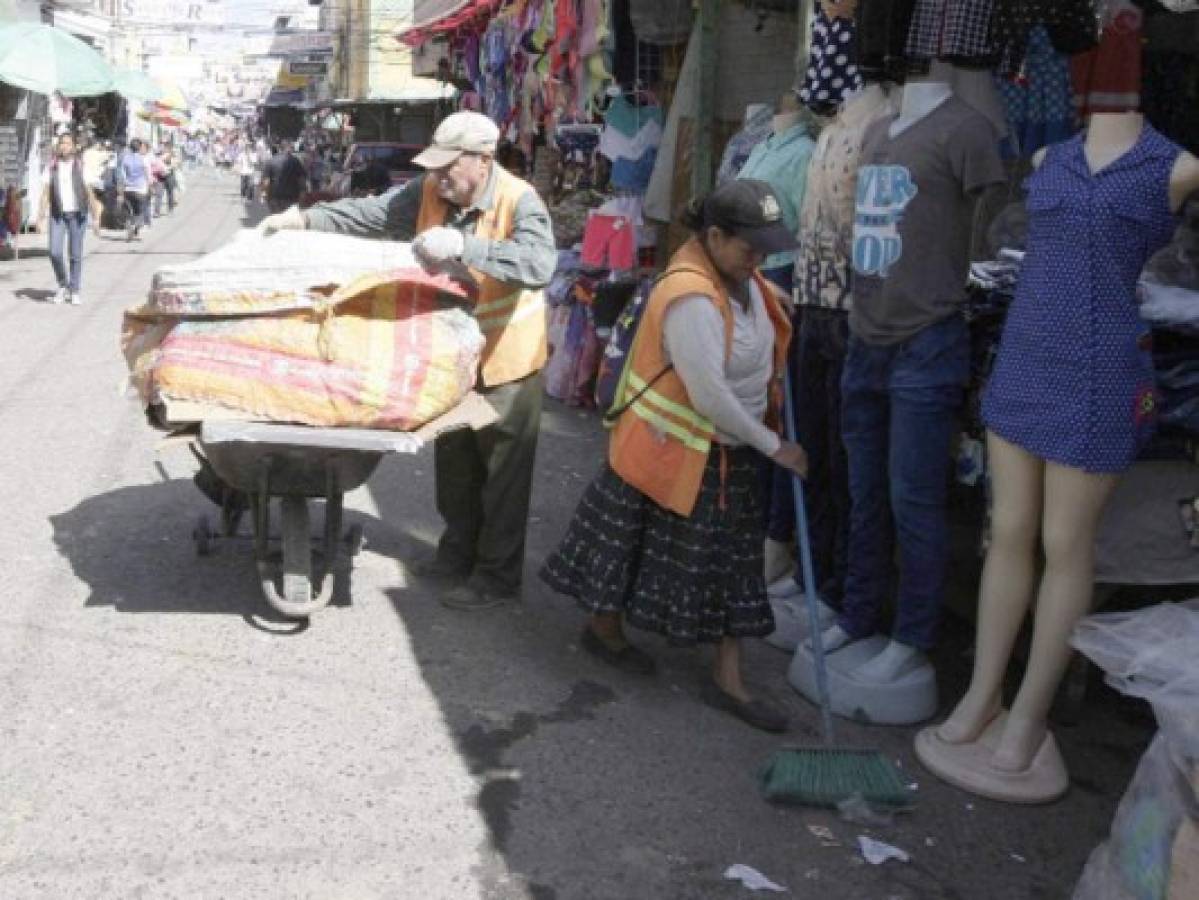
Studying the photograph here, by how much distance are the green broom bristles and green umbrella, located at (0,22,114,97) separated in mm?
13707

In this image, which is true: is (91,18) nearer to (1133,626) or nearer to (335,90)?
(335,90)

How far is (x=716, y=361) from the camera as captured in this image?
393cm

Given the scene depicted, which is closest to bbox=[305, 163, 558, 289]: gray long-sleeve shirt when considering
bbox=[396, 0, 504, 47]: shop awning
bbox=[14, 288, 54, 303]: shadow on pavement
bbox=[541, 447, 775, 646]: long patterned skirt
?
bbox=[541, 447, 775, 646]: long patterned skirt

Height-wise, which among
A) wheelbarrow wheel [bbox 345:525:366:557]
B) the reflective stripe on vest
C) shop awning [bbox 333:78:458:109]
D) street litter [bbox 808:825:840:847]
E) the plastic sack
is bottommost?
street litter [bbox 808:825:840:847]

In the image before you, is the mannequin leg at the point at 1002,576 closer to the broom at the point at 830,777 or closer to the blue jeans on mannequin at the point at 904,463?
the blue jeans on mannequin at the point at 904,463

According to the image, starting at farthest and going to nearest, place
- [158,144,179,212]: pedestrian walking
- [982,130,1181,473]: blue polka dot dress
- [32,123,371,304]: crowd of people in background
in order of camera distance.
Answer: [158,144,179,212]: pedestrian walking → [32,123,371,304]: crowd of people in background → [982,130,1181,473]: blue polka dot dress

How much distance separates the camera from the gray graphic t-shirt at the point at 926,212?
13.3 feet

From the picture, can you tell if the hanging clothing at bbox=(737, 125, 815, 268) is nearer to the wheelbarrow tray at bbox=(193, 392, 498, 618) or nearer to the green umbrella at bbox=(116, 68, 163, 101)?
the wheelbarrow tray at bbox=(193, 392, 498, 618)

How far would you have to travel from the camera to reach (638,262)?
339 inches

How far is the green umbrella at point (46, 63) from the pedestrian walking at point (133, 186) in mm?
7129

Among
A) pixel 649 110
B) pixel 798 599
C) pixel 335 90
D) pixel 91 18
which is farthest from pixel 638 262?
pixel 335 90

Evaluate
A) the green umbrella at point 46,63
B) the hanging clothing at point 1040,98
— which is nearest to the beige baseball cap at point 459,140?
the hanging clothing at point 1040,98

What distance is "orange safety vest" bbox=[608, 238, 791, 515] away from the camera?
158 inches

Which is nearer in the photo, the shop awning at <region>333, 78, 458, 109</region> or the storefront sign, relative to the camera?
the shop awning at <region>333, 78, 458, 109</region>
